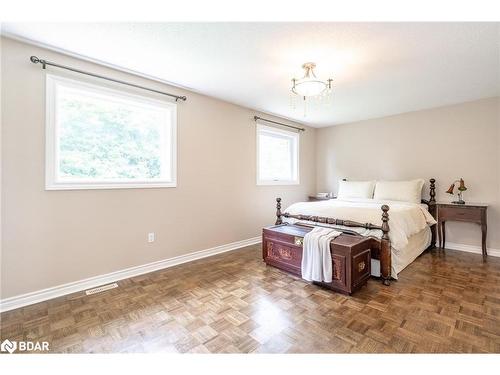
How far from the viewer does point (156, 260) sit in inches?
115

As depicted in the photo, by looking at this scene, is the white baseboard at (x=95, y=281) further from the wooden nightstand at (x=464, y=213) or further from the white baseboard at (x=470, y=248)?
the white baseboard at (x=470, y=248)

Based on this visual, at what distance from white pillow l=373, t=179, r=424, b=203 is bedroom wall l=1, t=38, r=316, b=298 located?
2.04 m

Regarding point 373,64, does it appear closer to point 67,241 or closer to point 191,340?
point 191,340

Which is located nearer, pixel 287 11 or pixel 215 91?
pixel 287 11

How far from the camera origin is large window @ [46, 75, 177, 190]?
2264mm

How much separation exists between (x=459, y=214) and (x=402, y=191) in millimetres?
760

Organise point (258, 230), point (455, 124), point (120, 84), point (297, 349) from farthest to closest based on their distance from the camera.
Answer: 1. point (258, 230)
2. point (455, 124)
3. point (120, 84)
4. point (297, 349)

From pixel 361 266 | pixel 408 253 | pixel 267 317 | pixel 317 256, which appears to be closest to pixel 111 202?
pixel 267 317

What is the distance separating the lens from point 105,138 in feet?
8.52

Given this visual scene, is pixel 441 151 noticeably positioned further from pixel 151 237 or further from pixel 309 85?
pixel 151 237

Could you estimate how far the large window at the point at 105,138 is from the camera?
2264mm

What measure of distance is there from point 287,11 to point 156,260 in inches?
114

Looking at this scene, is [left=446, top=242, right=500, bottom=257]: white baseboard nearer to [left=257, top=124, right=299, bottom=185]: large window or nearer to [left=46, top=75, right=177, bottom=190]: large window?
[left=257, top=124, right=299, bottom=185]: large window

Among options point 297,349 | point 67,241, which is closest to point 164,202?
point 67,241
